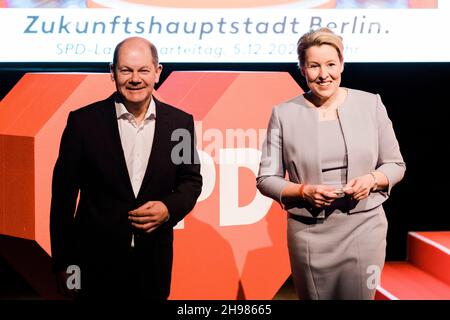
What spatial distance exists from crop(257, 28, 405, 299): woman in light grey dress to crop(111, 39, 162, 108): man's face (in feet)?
1.67

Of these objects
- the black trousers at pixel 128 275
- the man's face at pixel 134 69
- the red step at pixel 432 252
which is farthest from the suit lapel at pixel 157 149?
the red step at pixel 432 252

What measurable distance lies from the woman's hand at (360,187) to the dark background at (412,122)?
53.3 inches

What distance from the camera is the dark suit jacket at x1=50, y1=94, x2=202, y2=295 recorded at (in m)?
2.28

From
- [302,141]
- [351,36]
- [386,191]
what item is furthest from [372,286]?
[351,36]

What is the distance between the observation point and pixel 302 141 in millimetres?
2197

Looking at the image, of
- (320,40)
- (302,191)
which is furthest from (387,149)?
(320,40)

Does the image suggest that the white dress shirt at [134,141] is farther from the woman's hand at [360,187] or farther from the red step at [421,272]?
the red step at [421,272]

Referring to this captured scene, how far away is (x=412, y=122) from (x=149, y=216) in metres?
2.27

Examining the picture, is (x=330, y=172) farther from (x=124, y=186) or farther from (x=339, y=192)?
(x=124, y=186)

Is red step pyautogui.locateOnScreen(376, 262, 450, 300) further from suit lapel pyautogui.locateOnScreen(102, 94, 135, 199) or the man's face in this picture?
the man's face

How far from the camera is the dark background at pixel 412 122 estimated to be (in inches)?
141

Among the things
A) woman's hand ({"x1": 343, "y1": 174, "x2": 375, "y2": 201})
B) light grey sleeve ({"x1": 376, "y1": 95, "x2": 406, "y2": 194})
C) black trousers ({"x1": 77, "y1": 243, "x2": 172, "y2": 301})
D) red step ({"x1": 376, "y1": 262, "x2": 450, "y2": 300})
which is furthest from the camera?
red step ({"x1": 376, "y1": 262, "x2": 450, "y2": 300})

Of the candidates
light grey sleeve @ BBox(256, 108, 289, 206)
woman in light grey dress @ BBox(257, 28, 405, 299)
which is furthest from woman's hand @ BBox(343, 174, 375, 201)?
light grey sleeve @ BBox(256, 108, 289, 206)

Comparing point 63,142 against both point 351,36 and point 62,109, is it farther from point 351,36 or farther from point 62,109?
point 351,36
